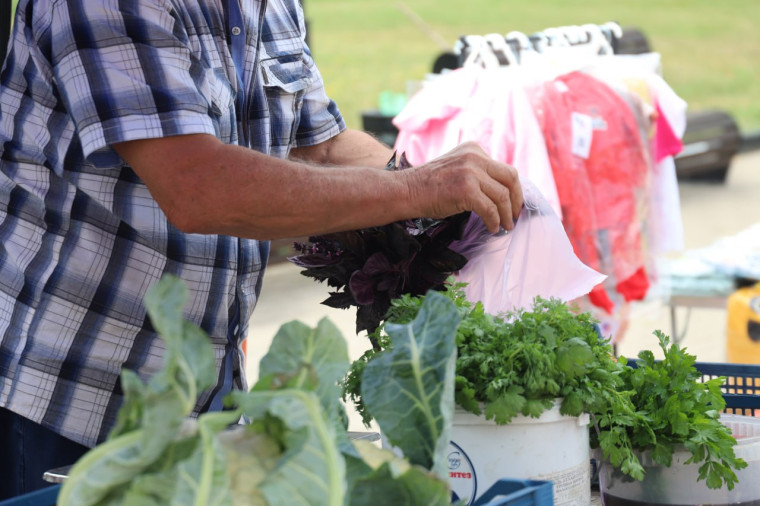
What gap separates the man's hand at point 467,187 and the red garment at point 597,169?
93.8 inches

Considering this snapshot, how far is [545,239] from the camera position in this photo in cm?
165

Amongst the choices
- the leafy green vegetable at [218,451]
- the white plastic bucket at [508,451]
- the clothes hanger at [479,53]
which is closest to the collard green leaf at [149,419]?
the leafy green vegetable at [218,451]

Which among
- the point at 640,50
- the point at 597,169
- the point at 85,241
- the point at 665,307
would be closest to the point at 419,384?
the point at 85,241

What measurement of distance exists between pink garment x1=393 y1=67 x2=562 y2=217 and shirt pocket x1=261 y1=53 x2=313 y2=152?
1805 millimetres

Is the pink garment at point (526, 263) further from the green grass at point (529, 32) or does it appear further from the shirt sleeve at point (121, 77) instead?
the green grass at point (529, 32)

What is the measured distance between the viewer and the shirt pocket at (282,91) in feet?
6.35

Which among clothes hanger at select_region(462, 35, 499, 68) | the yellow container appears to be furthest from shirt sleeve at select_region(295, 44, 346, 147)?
the yellow container

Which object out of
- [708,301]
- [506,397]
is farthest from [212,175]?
[708,301]

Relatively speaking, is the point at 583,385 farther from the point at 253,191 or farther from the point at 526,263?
the point at 253,191

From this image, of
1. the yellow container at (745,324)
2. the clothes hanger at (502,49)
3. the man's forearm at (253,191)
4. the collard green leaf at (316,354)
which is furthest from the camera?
the clothes hanger at (502,49)

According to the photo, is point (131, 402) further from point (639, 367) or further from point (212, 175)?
point (639, 367)

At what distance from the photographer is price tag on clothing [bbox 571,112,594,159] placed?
3865mm

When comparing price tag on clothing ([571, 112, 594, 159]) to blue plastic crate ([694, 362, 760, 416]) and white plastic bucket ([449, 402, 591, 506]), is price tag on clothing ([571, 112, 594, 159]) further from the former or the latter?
white plastic bucket ([449, 402, 591, 506])

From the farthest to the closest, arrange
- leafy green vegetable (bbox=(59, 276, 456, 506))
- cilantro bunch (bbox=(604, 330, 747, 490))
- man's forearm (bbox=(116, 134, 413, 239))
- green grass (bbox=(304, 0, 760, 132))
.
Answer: green grass (bbox=(304, 0, 760, 132)), man's forearm (bbox=(116, 134, 413, 239)), cilantro bunch (bbox=(604, 330, 747, 490)), leafy green vegetable (bbox=(59, 276, 456, 506))
